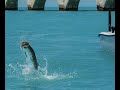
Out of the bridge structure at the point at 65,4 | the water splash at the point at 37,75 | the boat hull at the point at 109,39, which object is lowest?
the water splash at the point at 37,75

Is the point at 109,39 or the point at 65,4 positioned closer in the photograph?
the point at 109,39

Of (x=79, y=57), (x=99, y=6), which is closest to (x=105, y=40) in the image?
→ (x=79, y=57)

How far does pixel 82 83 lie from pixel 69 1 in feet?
337

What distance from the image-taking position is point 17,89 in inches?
680

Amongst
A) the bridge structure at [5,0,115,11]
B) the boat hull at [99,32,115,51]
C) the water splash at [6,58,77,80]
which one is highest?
the bridge structure at [5,0,115,11]

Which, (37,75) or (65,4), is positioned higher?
(65,4)

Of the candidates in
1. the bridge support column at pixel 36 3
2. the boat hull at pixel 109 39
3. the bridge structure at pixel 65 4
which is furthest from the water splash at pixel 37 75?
the bridge support column at pixel 36 3

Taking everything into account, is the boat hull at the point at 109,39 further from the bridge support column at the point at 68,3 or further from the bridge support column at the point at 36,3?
the bridge support column at the point at 68,3

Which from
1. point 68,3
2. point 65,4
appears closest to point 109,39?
point 68,3

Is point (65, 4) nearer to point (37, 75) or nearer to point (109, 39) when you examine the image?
point (109, 39)

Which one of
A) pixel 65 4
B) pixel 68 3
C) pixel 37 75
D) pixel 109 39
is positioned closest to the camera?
pixel 37 75

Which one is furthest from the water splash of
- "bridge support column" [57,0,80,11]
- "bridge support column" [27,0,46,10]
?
"bridge support column" [57,0,80,11]

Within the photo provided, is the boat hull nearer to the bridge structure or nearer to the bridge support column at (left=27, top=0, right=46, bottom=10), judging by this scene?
the bridge structure
